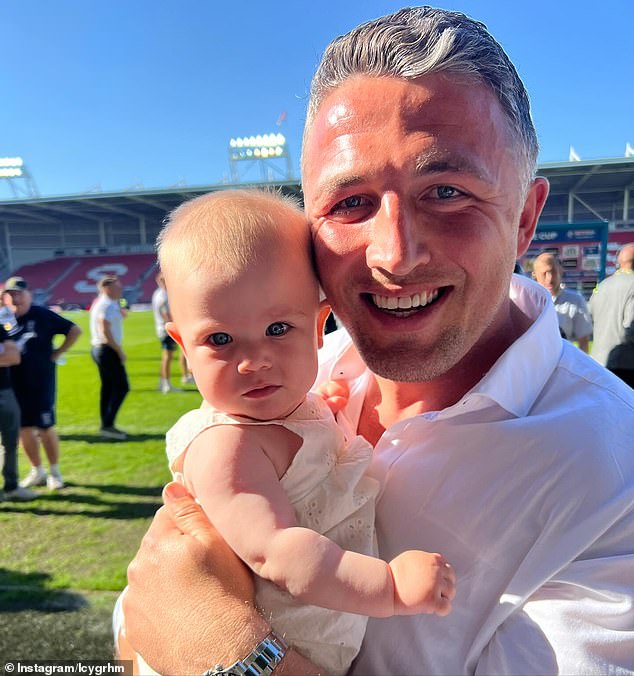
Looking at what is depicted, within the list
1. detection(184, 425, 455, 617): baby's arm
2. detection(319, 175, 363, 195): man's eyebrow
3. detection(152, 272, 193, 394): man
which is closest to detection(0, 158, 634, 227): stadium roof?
detection(152, 272, 193, 394): man

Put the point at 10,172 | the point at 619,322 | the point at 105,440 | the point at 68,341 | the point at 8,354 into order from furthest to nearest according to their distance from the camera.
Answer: the point at 10,172
the point at 105,440
the point at 68,341
the point at 619,322
the point at 8,354

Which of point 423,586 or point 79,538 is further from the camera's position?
point 79,538

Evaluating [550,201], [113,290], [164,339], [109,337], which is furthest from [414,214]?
[550,201]

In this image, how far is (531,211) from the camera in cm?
155

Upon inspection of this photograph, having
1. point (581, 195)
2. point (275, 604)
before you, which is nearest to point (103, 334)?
point (275, 604)

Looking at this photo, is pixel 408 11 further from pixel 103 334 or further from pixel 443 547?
pixel 103 334

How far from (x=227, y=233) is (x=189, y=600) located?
785 mm

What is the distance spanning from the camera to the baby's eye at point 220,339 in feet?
3.76

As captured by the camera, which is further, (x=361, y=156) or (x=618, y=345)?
(x=618, y=345)

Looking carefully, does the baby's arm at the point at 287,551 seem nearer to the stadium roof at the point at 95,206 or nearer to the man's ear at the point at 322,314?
the man's ear at the point at 322,314

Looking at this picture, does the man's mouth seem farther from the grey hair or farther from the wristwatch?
the wristwatch

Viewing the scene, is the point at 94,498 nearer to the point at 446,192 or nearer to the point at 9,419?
the point at 9,419

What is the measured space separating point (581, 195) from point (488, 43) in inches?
1267

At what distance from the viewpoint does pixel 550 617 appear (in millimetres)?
1054
